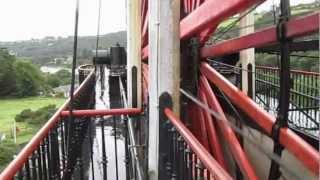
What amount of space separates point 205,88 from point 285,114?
1.90m

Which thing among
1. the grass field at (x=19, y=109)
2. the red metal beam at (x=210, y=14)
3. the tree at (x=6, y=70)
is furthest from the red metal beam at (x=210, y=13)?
the grass field at (x=19, y=109)

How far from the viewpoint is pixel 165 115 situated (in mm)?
3939

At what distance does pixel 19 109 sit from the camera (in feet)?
214

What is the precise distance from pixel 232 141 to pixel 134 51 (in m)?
3.67

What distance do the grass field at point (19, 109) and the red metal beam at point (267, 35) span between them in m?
49.4

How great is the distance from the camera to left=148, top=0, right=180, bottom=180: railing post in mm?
4090

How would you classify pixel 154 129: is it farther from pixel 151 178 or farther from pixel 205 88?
pixel 205 88

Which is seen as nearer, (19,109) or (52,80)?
(52,80)

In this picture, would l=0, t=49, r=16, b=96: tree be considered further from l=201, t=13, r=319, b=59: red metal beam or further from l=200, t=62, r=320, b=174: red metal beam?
l=201, t=13, r=319, b=59: red metal beam

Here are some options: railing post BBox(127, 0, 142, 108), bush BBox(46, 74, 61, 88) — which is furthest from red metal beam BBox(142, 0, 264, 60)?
bush BBox(46, 74, 61, 88)

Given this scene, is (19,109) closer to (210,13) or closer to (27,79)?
(27,79)

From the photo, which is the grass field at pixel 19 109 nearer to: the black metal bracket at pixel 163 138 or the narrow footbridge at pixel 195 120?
the narrow footbridge at pixel 195 120

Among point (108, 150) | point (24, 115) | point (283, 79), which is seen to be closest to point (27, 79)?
point (24, 115)

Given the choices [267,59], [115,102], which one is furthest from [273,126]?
[267,59]
